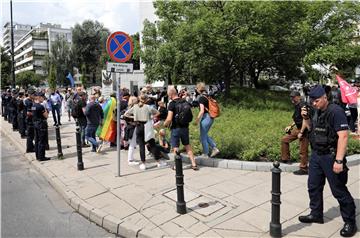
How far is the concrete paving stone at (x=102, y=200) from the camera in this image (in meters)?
5.36

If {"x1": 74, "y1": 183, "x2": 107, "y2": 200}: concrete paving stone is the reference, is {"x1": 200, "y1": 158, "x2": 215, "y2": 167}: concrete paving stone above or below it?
above

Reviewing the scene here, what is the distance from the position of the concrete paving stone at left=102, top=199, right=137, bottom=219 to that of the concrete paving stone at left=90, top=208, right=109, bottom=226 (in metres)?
0.09

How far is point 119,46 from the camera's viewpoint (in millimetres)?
6676

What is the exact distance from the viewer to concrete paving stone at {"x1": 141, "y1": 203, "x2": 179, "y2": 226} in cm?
469

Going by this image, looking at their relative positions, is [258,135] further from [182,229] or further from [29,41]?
[29,41]

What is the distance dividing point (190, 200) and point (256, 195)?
1.09 m

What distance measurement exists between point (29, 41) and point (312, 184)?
111191 mm

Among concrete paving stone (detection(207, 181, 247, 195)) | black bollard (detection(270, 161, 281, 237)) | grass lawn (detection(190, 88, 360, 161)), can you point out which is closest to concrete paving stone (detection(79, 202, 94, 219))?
concrete paving stone (detection(207, 181, 247, 195))

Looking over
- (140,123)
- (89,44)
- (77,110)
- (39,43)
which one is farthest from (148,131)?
(39,43)

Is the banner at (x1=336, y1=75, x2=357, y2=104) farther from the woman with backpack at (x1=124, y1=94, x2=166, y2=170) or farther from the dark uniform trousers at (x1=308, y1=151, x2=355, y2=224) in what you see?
the dark uniform trousers at (x1=308, y1=151, x2=355, y2=224)

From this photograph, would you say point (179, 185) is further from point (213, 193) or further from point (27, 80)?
point (27, 80)

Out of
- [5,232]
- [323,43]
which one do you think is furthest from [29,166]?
[323,43]

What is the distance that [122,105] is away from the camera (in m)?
9.61

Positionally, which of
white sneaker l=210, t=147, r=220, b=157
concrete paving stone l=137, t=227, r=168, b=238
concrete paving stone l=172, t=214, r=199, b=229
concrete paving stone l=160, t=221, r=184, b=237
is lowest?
concrete paving stone l=137, t=227, r=168, b=238
